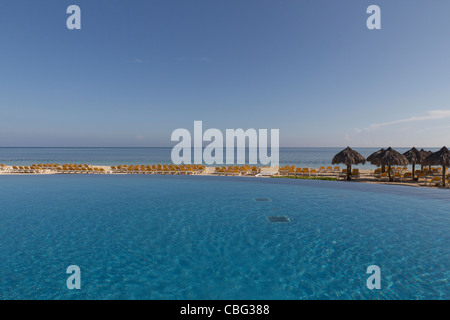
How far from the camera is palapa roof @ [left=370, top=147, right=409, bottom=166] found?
16.9 m

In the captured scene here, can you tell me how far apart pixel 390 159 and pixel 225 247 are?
16.3m

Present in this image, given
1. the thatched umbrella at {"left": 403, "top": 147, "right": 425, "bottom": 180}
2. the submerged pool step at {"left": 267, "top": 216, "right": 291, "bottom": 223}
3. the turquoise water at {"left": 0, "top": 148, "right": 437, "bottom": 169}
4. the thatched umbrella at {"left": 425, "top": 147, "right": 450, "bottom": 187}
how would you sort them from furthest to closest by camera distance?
the turquoise water at {"left": 0, "top": 148, "right": 437, "bottom": 169} → the thatched umbrella at {"left": 403, "top": 147, "right": 425, "bottom": 180} → the thatched umbrella at {"left": 425, "top": 147, "right": 450, "bottom": 187} → the submerged pool step at {"left": 267, "top": 216, "right": 291, "bottom": 223}

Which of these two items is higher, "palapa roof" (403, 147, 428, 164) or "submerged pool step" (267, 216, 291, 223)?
"palapa roof" (403, 147, 428, 164)

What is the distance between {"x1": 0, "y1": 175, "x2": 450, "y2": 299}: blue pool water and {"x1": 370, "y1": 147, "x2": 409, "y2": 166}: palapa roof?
4.75 m

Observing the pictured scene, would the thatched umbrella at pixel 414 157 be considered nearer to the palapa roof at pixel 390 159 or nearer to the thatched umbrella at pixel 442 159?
the palapa roof at pixel 390 159

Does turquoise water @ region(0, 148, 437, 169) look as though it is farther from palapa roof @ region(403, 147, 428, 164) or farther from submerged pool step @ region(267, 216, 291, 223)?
submerged pool step @ region(267, 216, 291, 223)

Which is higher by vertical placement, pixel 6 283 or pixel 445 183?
pixel 445 183

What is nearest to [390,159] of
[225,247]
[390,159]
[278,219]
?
[390,159]

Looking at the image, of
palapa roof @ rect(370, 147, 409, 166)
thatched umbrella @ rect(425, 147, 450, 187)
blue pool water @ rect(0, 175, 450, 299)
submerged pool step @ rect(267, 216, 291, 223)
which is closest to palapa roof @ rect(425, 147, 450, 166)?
thatched umbrella @ rect(425, 147, 450, 187)
